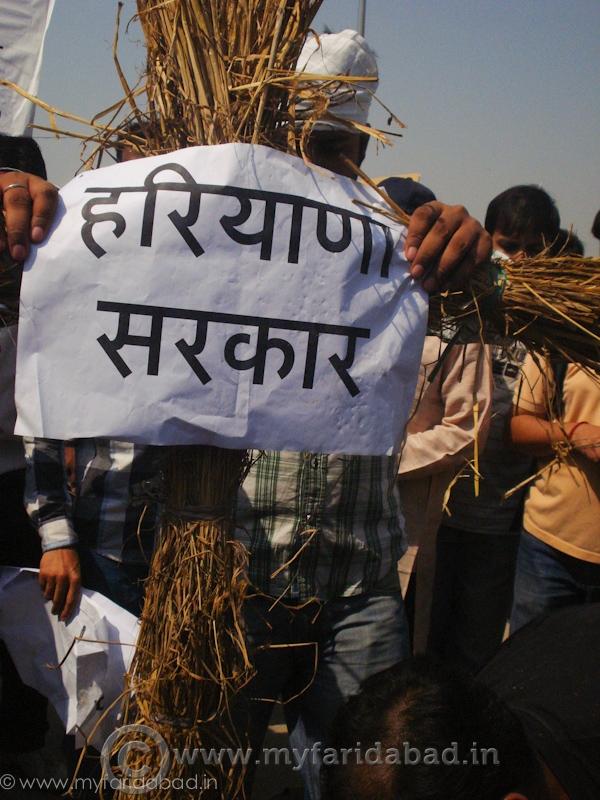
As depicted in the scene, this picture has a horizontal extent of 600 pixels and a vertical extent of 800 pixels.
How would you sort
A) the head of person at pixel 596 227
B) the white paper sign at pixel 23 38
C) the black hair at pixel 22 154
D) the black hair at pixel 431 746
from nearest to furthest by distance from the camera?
the black hair at pixel 431 746
the black hair at pixel 22 154
the head of person at pixel 596 227
the white paper sign at pixel 23 38

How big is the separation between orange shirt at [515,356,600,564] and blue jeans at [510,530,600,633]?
0.13ft

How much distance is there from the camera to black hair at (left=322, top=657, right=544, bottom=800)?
4.78 ft

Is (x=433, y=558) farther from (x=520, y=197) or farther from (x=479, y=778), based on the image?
(x=479, y=778)

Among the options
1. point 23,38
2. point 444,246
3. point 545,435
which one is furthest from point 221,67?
point 23,38

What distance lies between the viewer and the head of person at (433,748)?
4.78 ft

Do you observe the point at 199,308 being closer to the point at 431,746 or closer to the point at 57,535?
the point at 431,746

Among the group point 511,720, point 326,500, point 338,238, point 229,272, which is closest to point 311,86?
point 338,238

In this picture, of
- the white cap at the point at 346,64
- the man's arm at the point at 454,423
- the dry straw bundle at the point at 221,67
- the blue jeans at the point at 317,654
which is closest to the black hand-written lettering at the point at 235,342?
the dry straw bundle at the point at 221,67

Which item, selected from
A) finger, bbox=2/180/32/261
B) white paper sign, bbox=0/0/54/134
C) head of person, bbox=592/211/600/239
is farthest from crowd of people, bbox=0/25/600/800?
white paper sign, bbox=0/0/54/134

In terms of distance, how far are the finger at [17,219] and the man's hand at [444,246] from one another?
701 millimetres

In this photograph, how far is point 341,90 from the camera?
1810mm

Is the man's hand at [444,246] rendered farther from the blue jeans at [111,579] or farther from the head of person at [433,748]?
the blue jeans at [111,579]

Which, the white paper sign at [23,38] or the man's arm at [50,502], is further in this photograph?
the white paper sign at [23,38]

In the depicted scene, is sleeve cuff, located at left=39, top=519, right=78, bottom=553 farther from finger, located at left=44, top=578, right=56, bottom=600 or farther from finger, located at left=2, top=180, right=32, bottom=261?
finger, located at left=2, top=180, right=32, bottom=261
